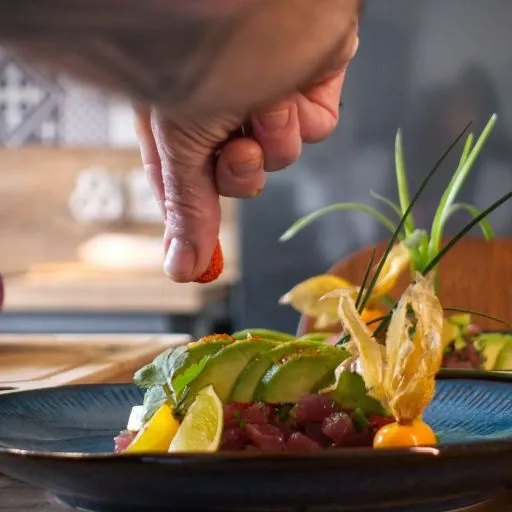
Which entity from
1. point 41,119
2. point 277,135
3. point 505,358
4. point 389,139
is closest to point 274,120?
point 277,135

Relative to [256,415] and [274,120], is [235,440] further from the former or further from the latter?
[274,120]

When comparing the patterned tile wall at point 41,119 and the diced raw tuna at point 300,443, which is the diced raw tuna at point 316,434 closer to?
the diced raw tuna at point 300,443

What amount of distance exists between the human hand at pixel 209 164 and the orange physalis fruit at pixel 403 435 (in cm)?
16

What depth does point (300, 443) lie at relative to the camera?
0.65 metres

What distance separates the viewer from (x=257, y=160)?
2.20 ft

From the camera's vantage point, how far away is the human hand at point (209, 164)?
2.02 feet

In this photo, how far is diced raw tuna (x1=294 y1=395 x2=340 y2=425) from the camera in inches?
26.3

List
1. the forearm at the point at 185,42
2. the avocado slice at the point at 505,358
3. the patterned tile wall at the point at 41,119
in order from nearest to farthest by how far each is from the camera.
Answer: the forearm at the point at 185,42
the avocado slice at the point at 505,358
the patterned tile wall at the point at 41,119

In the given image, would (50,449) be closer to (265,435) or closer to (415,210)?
(265,435)

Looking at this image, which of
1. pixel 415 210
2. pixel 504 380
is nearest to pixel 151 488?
pixel 504 380

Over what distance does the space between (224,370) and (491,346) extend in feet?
1.91

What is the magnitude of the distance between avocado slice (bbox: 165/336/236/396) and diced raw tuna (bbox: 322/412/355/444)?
0.11 metres

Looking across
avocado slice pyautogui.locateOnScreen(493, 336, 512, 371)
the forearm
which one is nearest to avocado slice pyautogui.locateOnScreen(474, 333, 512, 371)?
avocado slice pyautogui.locateOnScreen(493, 336, 512, 371)

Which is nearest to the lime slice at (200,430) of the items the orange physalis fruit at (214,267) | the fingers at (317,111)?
the orange physalis fruit at (214,267)
